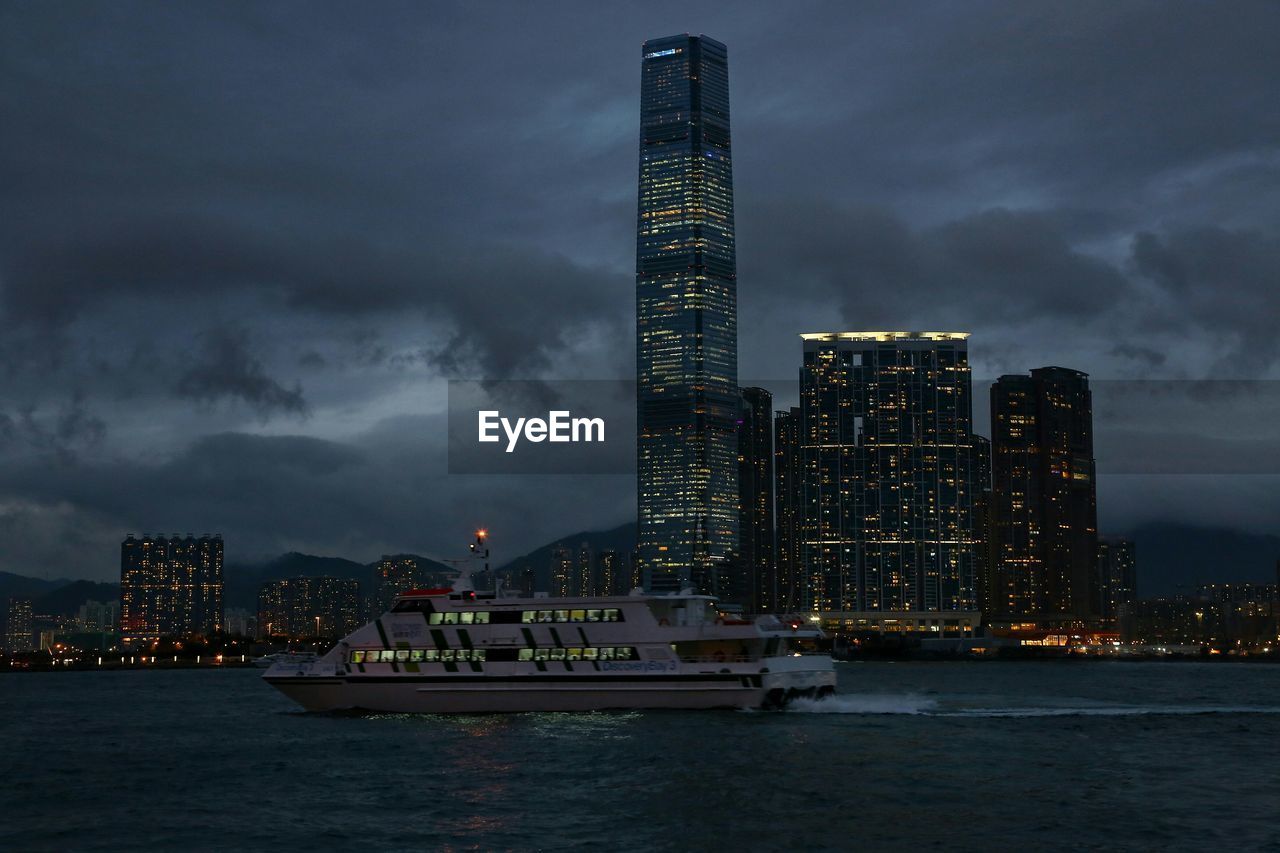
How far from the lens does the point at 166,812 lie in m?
39.0

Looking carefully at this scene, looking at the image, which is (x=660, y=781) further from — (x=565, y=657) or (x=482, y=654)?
(x=482, y=654)

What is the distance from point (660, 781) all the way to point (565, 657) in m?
17.3

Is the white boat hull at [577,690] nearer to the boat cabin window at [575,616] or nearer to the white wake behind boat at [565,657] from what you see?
the white wake behind boat at [565,657]

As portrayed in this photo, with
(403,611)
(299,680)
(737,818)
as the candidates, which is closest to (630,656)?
(403,611)

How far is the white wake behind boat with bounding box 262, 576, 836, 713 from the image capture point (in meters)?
57.9

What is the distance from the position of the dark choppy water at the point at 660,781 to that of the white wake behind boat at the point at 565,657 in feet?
3.98

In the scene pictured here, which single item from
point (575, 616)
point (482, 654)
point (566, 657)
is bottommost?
point (566, 657)

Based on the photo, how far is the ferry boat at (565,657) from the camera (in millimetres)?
57875

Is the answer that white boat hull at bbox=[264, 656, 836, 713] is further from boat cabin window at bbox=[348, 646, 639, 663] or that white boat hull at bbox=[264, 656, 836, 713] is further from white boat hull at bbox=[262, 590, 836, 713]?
boat cabin window at bbox=[348, 646, 639, 663]

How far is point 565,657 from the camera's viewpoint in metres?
58.8

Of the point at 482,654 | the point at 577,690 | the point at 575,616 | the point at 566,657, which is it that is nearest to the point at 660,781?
the point at 577,690

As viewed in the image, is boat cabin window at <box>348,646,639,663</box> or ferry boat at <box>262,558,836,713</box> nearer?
ferry boat at <box>262,558,836,713</box>

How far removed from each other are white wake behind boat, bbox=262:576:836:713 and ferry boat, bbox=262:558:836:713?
0.05 m

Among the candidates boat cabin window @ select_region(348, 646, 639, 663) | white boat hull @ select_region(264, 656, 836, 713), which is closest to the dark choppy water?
white boat hull @ select_region(264, 656, 836, 713)
